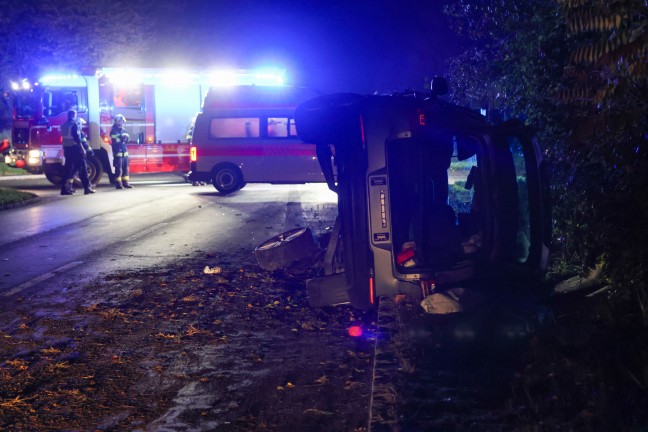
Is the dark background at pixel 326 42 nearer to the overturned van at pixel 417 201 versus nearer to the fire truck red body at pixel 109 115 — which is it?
the fire truck red body at pixel 109 115

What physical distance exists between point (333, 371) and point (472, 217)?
280 cm

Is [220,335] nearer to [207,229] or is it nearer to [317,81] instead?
[207,229]

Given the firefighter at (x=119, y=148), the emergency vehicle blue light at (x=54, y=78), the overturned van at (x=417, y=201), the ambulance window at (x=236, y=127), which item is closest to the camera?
the overturned van at (x=417, y=201)

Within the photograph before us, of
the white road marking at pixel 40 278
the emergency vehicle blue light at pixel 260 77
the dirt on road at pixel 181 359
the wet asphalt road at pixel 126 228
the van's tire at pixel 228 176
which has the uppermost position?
the emergency vehicle blue light at pixel 260 77

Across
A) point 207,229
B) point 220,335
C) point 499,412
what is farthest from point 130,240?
point 499,412

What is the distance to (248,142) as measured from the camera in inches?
866

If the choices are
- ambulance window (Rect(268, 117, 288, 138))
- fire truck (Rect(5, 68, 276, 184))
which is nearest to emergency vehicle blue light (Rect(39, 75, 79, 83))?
fire truck (Rect(5, 68, 276, 184))

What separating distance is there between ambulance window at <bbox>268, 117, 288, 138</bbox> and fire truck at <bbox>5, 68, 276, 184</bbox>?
166 inches

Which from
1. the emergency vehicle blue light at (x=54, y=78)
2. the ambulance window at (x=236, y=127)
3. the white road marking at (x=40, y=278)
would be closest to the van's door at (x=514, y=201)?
the white road marking at (x=40, y=278)

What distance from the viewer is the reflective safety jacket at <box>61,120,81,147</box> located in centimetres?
2120

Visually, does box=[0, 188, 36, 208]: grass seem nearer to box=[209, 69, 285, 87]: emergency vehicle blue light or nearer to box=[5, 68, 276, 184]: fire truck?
box=[5, 68, 276, 184]: fire truck

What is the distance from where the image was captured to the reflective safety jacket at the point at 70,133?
2120cm

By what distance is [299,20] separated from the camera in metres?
55.9

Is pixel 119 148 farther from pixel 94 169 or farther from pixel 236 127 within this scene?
pixel 236 127
